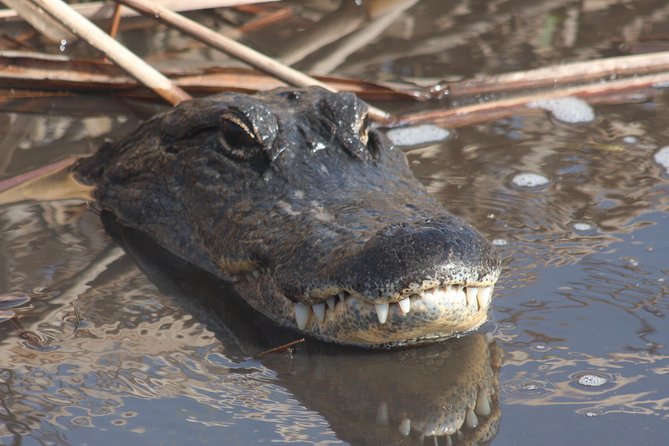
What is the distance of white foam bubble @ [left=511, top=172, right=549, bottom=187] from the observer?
5.23 m

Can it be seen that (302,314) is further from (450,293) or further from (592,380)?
(592,380)

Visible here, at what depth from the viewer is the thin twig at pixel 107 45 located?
17.7 feet

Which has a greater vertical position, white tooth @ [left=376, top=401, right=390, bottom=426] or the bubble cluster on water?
the bubble cluster on water

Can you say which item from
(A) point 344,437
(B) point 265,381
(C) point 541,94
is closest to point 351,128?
(B) point 265,381

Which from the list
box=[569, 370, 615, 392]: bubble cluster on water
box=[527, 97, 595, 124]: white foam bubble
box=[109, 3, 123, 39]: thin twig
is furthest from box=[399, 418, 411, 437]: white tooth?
box=[109, 3, 123, 39]: thin twig

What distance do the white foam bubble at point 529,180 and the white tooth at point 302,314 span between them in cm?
182

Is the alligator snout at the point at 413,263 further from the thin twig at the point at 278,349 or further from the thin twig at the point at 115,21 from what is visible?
the thin twig at the point at 115,21

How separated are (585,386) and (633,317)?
1.91ft

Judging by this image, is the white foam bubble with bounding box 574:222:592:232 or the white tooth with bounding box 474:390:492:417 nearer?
the white tooth with bounding box 474:390:492:417

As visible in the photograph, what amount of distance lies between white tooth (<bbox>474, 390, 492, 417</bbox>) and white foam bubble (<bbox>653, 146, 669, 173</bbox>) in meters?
2.39

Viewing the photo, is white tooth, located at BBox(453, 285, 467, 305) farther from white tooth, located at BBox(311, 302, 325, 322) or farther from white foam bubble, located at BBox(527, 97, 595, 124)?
white foam bubble, located at BBox(527, 97, 595, 124)

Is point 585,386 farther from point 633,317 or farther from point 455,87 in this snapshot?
point 455,87

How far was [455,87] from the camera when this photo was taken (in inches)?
250

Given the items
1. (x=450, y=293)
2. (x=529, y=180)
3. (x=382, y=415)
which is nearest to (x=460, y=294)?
(x=450, y=293)
